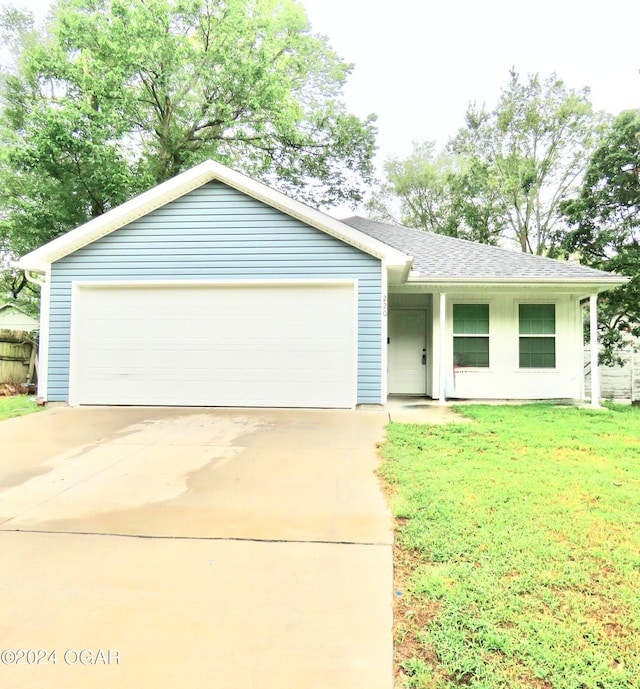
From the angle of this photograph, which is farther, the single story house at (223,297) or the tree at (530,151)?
the tree at (530,151)

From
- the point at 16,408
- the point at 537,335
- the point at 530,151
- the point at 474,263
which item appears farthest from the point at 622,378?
the point at 16,408

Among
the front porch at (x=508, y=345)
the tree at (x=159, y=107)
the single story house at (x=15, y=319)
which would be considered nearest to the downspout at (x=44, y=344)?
the tree at (x=159, y=107)

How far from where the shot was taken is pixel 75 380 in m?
8.04

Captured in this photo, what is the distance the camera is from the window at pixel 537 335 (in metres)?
9.10

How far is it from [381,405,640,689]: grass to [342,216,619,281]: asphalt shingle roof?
4597 mm

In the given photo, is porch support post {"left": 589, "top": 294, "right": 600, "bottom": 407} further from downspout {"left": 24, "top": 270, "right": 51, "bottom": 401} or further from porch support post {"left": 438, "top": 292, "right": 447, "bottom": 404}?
downspout {"left": 24, "top": 270, "right": 51, "bottom": 401}

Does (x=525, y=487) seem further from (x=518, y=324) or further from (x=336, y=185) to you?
(x=336, y=185)

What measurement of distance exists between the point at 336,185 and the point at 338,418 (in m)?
13.3

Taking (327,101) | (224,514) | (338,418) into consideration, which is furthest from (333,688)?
(327,101)

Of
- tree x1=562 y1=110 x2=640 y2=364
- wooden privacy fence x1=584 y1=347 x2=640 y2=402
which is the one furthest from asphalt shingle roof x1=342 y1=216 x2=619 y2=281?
wooden privacy fence x1=584 y1=347 x2=640 y2=402

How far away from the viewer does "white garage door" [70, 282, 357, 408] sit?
7.71 meters

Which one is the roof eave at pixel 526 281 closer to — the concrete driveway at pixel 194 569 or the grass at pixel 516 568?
the grass at pixel 516 568

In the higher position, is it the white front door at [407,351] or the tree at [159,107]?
the tree at [159,107]

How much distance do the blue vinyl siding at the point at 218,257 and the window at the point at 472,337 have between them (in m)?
2.56
